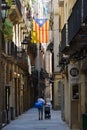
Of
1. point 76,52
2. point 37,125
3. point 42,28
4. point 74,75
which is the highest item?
point 42,28

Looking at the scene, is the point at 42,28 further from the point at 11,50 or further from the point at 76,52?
the point at 76,52

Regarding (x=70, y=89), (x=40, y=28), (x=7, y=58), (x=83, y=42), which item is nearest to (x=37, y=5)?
(x=40, y=28)

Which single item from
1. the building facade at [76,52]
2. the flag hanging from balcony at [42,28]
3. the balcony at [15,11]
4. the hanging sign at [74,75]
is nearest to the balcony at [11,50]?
the balcony at [15,11]

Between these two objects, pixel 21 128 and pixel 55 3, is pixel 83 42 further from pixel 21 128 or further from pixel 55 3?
pixel 55 3

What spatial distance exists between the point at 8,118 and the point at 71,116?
639cm

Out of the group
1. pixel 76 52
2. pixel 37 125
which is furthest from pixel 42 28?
pixel 76 52

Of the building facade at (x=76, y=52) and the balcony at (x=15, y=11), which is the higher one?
the balcony at (x=15, y=11)

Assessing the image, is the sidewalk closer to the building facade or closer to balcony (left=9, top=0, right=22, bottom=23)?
the building facade

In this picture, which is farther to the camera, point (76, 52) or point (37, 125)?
point (37, 125)

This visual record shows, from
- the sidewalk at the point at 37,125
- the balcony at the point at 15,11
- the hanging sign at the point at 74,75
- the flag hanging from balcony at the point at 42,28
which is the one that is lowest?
the sidewalk at the point at 37,125

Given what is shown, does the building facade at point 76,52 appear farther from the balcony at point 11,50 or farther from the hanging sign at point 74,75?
the balcony at point 11,50

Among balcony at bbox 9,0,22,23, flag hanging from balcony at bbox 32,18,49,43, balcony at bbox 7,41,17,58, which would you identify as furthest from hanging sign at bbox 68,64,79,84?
flag hanging from balcony at bbox 32,18,49,43

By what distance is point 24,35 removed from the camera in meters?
51.0

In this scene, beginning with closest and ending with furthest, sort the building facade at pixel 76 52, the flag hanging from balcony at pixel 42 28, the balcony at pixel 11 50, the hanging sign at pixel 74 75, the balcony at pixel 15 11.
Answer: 1. the building facade at pixel 76 52
2. the hanging sign at pixel 74 75
3. the balcony at pixel 11 50
4. the balcony at pixel 15 11
5. the flag hanging from balcony at pixel 42 28
